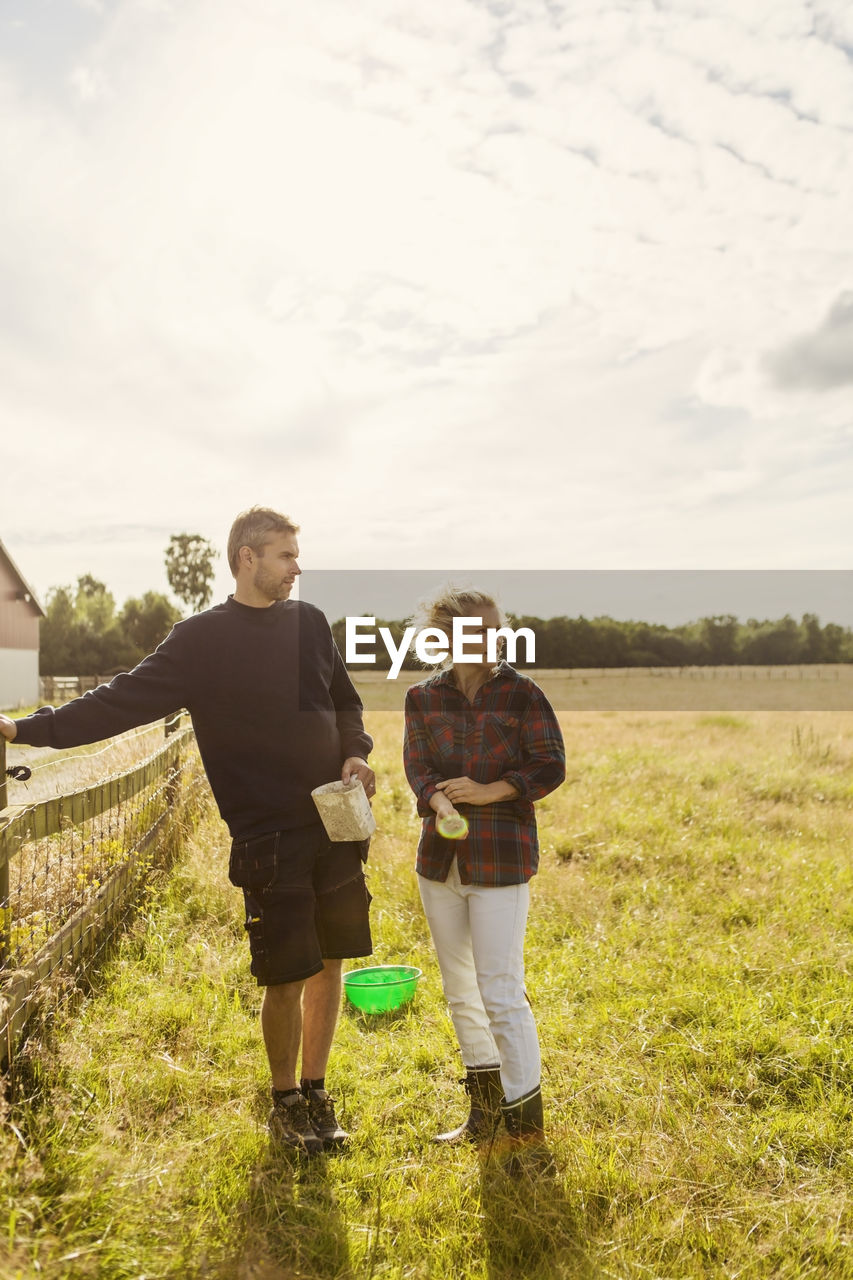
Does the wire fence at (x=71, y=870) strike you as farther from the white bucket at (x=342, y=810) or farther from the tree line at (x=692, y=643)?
the tree line at (x=692, y=643)

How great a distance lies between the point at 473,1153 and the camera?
3.26 meters

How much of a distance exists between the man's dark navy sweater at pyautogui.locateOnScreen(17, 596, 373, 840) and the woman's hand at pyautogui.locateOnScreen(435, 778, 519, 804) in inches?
20.9

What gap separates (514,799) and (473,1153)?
1.21 metres

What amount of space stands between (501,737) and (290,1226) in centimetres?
169

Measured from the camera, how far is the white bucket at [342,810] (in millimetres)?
3377

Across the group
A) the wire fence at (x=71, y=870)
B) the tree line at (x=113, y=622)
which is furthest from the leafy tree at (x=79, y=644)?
the wire fence at (x=71, y=870)

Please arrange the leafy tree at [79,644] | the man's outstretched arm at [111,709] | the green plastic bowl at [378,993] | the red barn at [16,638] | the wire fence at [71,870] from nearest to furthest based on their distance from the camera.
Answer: the man's outstretched arm at [111,709] < the wire fence at [71,870] < the green plastic bowl at [378,993] < the red barn at [16,638] < the leafy tree at [79,644]

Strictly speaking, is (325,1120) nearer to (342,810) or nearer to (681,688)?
(342,810)

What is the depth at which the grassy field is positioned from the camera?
265cm

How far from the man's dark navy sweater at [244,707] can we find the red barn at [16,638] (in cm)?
2541

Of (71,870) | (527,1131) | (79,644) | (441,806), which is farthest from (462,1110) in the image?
(79,644)

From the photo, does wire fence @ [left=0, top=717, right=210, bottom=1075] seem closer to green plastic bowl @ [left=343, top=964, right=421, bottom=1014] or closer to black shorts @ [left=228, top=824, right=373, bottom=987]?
black shorts @ [left=228, top=824, right=373, bottom=987]

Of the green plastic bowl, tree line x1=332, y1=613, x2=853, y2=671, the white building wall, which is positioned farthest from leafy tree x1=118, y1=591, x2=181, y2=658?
the green plastic bowl

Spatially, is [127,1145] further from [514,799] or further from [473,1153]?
[514,799]
